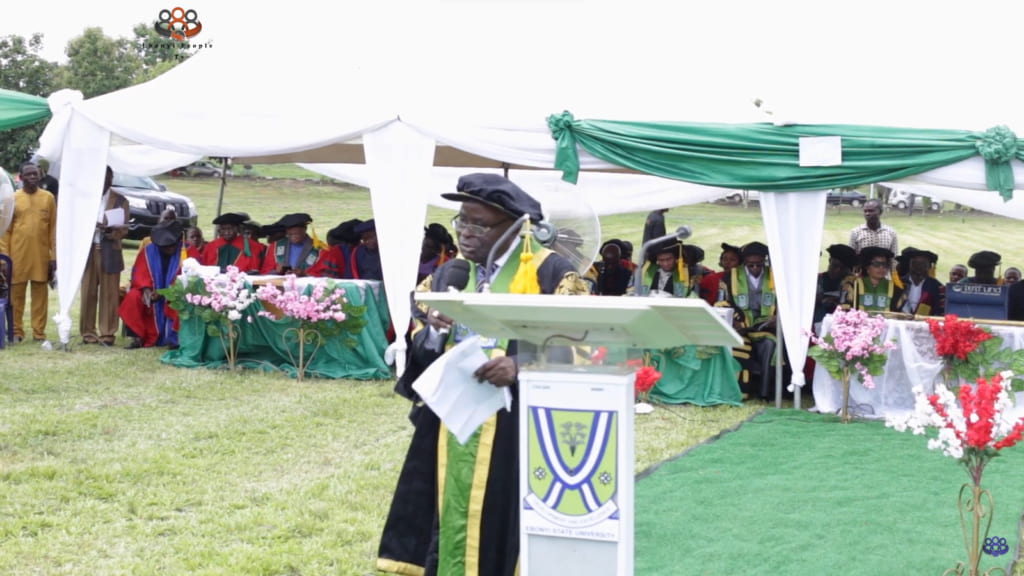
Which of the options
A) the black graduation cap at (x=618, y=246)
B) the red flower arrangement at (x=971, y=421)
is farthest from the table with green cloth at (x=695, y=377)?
the red flower arrangement at (x=971, y=421)

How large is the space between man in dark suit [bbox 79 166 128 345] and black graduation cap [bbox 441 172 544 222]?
8.51 metres

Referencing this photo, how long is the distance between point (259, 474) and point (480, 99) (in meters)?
4.15

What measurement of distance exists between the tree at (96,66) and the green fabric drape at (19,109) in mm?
27650

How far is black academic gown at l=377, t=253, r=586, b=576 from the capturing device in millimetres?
4094

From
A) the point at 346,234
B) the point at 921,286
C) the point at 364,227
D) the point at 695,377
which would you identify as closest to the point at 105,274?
the point at 346,234

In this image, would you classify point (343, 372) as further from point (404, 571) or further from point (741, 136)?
point (404, 571)

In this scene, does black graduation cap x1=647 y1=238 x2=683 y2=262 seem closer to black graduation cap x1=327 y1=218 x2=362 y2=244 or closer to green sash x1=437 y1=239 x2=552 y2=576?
black graduation cap x1=327 y1=218 x2=362 y2=244

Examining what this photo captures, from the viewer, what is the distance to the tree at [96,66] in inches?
1484

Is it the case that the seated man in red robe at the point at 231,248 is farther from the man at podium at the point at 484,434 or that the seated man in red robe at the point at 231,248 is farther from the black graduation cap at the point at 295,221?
the man at podium at the point at 484,434

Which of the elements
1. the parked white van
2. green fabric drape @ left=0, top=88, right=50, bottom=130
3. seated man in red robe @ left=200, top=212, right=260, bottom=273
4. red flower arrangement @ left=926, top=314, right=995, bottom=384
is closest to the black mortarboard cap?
seated man in red robe @ left=200, top=212, right=260, bottom=273

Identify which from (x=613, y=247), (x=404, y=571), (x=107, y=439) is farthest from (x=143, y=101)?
(x=404, y=571)

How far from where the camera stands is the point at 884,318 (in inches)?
361

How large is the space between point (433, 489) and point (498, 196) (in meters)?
1.10

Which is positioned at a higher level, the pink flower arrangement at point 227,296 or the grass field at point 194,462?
the pink flower arrangement at point 227,296
